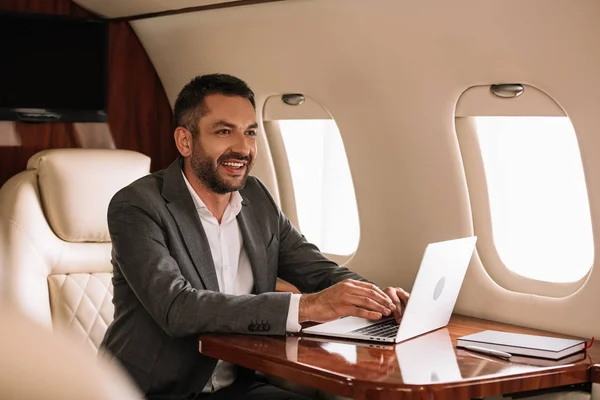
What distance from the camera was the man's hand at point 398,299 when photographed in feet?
8.66

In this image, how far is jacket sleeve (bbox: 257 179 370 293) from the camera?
305cm

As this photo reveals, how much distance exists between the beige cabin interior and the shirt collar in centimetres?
76

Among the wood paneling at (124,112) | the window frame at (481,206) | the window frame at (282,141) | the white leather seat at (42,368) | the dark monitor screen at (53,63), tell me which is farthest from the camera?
the wood paneling at (124,112)

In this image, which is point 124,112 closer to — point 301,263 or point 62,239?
point 62,239

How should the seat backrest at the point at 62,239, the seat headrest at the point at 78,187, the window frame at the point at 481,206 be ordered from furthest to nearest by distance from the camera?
the seat headrest at the point at 78,187 < the seat backrest at the point at 62,239 < the window frame at the point at 481,206

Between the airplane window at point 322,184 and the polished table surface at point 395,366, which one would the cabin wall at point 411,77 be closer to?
the airplane window at point 322,184

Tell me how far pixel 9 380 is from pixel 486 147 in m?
2.96

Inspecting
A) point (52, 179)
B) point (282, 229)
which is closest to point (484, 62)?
point (282, 229)

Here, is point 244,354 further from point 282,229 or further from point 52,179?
point 52,179

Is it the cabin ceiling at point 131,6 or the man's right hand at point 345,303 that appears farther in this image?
the cabin ceiling at point 131,6

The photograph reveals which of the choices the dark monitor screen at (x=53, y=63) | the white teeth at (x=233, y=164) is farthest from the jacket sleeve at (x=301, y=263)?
the dark monitor screen at (x=53, y=63)

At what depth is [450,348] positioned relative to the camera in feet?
8.14

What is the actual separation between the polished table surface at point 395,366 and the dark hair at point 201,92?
810 millimetres

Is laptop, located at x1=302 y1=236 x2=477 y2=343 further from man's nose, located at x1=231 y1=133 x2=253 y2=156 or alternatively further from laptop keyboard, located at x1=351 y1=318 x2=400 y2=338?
man's nose, located at x1=231 y1=133 x2=253 y2=156
